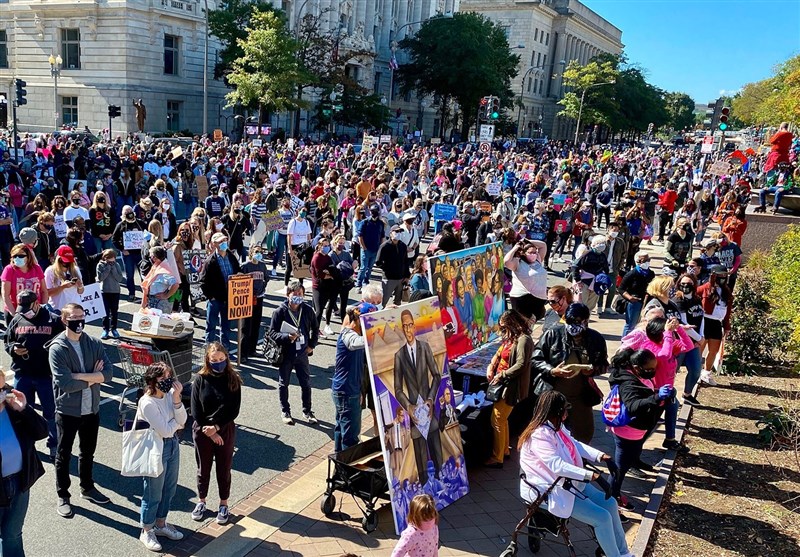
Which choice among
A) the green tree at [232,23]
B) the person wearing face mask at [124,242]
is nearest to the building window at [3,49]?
the green tree at [232,23]

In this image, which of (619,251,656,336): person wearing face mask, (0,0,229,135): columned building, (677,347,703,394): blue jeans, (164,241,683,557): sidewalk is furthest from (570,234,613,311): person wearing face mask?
(0,0,229,135): columned building

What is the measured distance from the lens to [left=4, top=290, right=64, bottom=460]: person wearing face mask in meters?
6.79

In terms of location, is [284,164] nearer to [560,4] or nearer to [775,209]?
[775,209]

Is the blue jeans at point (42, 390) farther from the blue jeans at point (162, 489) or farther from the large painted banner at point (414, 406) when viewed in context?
the large painted banner at point (414, 406)

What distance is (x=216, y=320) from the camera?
1060 cm

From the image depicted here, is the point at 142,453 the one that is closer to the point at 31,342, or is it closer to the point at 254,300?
the point at 31,342

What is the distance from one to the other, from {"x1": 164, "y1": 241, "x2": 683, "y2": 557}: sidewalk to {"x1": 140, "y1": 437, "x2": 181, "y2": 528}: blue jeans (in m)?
0.36

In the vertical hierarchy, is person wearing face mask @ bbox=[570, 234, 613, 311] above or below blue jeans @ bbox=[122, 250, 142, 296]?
above

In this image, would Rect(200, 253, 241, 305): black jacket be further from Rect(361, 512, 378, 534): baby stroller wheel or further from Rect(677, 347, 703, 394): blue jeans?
Rect(677, 347, 703, 394): blue jeans

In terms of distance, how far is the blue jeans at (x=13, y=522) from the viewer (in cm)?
503

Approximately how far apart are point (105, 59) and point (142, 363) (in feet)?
158

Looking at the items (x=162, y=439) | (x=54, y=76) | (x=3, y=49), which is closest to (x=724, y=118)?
(x=162, y=439)

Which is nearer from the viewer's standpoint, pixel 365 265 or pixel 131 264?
pixel 131 264

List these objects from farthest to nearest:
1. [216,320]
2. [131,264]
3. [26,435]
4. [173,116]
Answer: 1. [173,116]
2. [131,264]
3. [216,320]
4. [26,435]
